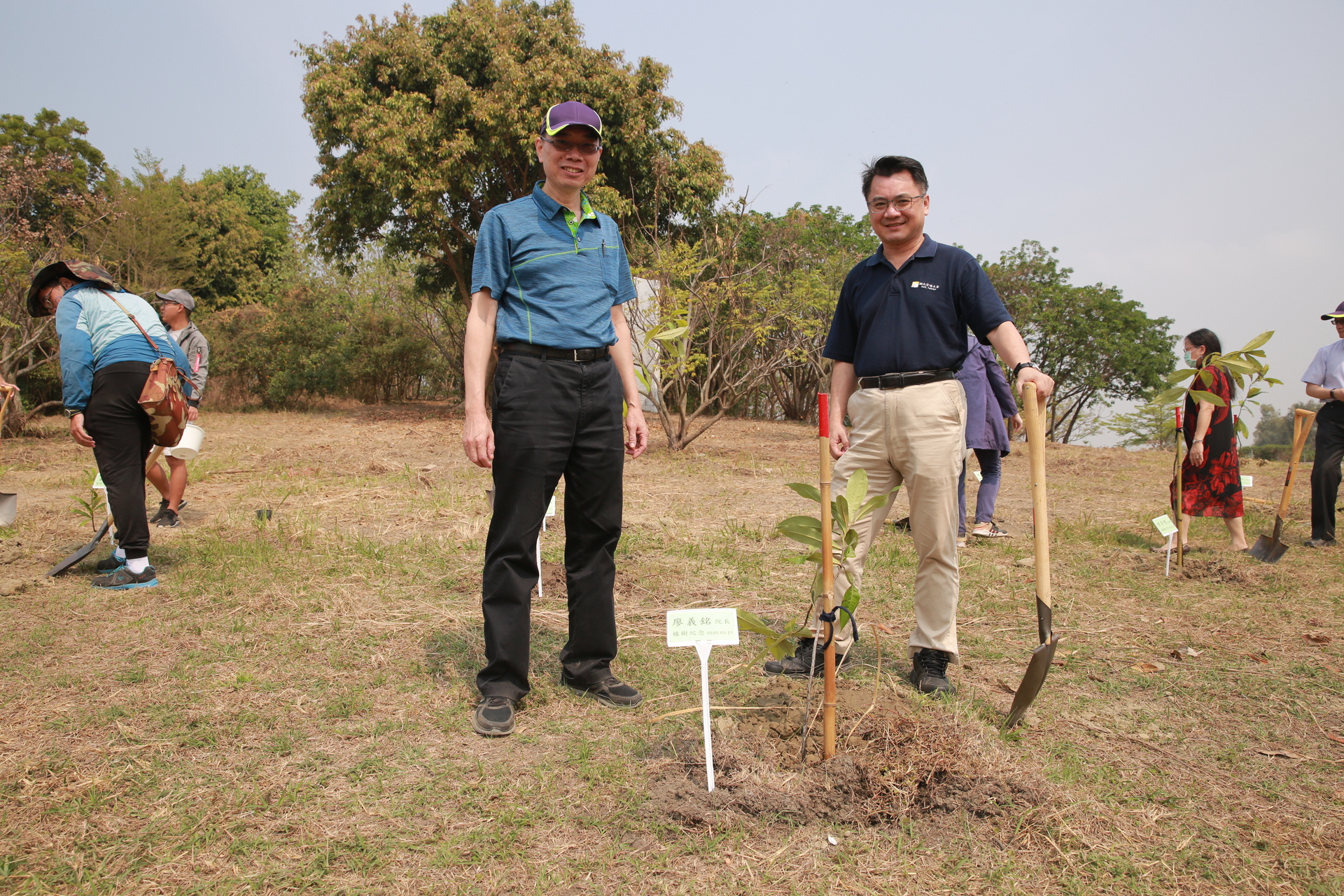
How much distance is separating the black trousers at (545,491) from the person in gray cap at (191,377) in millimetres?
3970

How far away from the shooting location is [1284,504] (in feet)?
18.2

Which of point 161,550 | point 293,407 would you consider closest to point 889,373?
point 161,550

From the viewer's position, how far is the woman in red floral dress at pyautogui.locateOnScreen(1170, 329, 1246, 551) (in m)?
5.41

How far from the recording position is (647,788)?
2297 millimetres

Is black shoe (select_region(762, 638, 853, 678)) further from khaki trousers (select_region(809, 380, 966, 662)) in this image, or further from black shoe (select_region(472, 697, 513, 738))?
black shoe (select_region(472, 697, 513, 738))

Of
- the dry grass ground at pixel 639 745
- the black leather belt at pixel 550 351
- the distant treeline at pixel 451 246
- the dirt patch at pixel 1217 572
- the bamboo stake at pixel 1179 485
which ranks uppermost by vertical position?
the distant treeline at pixel 451 246

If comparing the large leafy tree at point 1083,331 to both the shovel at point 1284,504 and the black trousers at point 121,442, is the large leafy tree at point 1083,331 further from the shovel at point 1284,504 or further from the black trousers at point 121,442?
the black trousers at point 121,442

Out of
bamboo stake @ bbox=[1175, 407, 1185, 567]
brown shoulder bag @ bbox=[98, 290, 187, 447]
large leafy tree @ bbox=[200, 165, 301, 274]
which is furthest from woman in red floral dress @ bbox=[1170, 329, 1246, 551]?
large leafy tree @ bbox=[200, 165, 301, 274]

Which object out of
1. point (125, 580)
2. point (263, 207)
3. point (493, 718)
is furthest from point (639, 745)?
point (263, 207)

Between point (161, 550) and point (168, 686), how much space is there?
2.38m

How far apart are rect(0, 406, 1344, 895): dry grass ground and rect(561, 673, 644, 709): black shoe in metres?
0.06

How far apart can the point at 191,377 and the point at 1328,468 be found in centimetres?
855

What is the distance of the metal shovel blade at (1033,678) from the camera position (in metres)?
2.54

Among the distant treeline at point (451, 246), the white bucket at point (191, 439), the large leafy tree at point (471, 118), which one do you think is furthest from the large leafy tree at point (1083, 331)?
the white bucket at point (191, 439)
